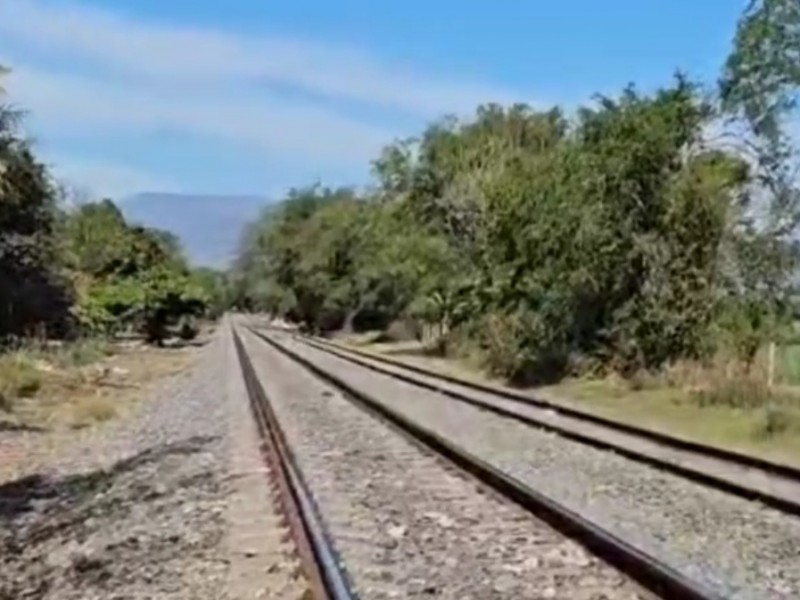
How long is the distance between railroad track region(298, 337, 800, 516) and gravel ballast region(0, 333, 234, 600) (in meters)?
4.97

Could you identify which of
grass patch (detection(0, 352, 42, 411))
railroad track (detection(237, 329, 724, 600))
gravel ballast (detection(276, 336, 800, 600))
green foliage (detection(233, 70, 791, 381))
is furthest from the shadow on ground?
green foliage (detection(233, 70, 791, 381))

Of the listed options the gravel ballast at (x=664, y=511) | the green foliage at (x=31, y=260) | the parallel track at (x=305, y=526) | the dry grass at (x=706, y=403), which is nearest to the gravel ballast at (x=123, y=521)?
the parallel track at (x=305, y=526)

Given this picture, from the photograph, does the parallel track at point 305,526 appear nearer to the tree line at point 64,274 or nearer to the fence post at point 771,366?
the fence post at point 771,366

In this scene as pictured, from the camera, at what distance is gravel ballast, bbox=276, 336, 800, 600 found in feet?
31.9

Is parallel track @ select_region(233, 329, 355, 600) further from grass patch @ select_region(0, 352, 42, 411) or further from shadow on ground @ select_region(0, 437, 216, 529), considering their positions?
grass patch @ select_region(0, 352, 42, 411)

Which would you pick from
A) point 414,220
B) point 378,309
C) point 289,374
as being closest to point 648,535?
point 289,374

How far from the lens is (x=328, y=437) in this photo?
68.5ft

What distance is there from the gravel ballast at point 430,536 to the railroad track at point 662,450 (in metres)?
2.41

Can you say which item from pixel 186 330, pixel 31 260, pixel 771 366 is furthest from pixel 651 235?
pixel 186 330

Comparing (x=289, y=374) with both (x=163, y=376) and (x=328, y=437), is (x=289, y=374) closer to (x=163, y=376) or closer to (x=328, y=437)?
(x=163, y=376)

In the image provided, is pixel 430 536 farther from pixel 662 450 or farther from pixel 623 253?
pixel 623 253

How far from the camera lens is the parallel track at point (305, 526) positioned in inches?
351

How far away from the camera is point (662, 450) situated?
18234 mm

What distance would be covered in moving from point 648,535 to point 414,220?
2200 inches
